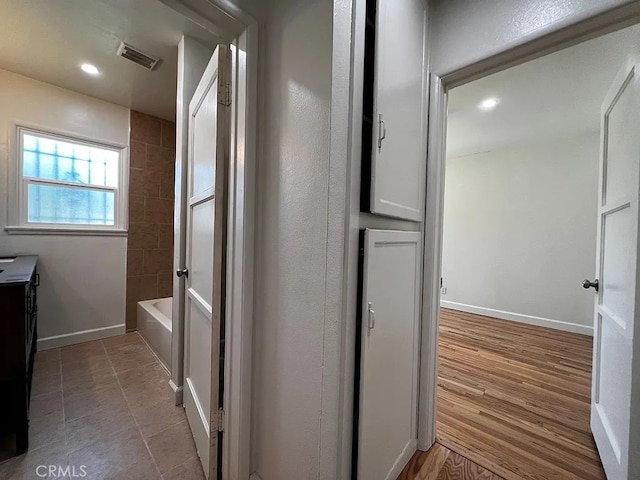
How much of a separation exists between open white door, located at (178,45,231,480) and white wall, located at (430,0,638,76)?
41.1 inches

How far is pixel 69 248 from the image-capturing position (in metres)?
2.74

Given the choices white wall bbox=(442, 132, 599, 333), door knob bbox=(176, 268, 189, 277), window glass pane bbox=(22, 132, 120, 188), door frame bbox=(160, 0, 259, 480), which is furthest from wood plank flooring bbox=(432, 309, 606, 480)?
window glass pane bbox=(22, 132, 120, 188)

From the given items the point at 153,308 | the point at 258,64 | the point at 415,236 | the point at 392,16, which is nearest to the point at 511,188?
the point at 415,236

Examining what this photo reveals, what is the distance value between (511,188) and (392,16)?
360 centimetres

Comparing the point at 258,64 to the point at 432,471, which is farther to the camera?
the point at 432,471

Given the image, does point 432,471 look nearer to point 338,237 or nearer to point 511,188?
point 338,237

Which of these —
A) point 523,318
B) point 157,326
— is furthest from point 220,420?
point 523,318

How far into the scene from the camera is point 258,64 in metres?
1.14

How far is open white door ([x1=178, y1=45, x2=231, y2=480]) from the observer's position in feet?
3.99

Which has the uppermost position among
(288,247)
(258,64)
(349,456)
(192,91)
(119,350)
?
(192,91)

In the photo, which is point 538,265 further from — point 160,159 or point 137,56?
point 160,159

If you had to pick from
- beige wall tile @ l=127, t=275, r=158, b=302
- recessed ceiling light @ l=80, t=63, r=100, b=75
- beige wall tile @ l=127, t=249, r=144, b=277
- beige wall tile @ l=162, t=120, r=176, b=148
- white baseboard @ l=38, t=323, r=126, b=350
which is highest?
recessed ceiling light @ l=80, t=63, r=100, b=75

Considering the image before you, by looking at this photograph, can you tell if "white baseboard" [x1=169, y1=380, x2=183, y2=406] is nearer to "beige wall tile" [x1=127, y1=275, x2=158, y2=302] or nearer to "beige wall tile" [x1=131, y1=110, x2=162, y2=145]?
"beige wall tile" [x1=127, y1=275, x2=158, y2=302]

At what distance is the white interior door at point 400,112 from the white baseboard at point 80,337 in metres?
3.35
